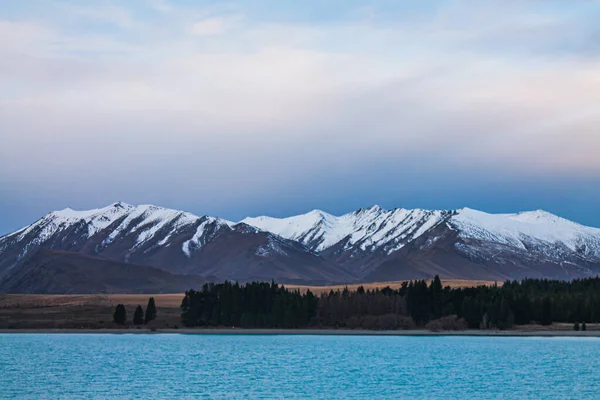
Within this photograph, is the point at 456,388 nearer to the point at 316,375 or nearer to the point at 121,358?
the point at 316,375

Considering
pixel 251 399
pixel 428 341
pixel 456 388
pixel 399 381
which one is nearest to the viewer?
pixel 251 399

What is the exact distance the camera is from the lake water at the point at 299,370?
94125mm

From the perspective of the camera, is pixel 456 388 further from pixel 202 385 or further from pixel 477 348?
pixel 477 348

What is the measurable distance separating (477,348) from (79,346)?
73339 mm

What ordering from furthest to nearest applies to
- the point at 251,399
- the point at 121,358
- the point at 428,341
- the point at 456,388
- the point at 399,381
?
the point at 428,341
the point at 121,358
the point at 399,381
the point at 456,388
the point at 251,399

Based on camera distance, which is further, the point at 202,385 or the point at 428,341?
the point at 428,341

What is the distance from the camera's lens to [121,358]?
139 meters

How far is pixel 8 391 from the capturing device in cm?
9050

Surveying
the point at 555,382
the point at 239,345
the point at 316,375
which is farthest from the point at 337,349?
the point at 555,382

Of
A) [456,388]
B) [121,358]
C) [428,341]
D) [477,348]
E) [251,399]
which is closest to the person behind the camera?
[251,399]

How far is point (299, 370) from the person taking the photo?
120 meters

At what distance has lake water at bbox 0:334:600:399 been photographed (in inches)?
3706

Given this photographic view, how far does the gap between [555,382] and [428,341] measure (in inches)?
3609

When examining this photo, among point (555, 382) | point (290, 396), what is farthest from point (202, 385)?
point (555, 382)
